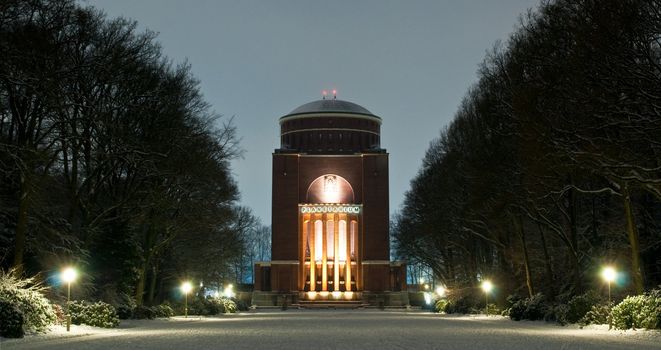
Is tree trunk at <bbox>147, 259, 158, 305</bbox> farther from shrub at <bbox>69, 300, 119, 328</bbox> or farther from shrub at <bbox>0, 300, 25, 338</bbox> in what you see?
shrub at <bbox>0, 300, 25, 338</bbox>

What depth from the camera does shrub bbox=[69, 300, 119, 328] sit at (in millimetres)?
32375

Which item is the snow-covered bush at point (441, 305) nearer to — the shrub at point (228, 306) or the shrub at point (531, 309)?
the shrub at point (228, 306)

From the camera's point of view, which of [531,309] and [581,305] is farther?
[531,309]

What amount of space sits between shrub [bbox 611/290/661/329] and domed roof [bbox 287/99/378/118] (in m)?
78.4

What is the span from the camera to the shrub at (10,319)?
948 inches

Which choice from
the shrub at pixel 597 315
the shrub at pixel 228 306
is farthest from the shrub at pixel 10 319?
the shrub at pixel 228 306

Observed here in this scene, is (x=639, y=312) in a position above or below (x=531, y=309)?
below

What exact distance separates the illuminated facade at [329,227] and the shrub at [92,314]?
6320cm

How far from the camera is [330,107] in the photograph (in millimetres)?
108062

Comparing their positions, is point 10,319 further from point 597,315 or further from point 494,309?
point 494,309

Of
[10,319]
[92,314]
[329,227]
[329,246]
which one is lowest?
[10,319]

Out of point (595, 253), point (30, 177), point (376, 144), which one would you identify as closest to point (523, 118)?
point (595, 253)

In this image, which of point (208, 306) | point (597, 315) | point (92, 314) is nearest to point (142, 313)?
point (92, 314)

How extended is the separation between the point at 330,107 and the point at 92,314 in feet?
253
